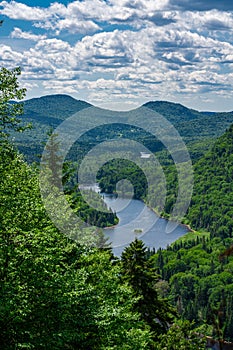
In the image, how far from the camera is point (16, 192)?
59.1 feet

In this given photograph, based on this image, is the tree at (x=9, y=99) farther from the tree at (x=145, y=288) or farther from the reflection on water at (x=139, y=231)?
the reflection on water at (x=139, y=231)

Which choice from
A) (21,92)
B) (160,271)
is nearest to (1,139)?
(21,92)

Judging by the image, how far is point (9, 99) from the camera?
19297 millimetres

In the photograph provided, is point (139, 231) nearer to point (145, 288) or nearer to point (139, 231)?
point (139, 231)

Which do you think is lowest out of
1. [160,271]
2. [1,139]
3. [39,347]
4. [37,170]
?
[39,347]

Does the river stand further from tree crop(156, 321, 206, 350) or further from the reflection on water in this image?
tree crop(156, 321, 206, 350)

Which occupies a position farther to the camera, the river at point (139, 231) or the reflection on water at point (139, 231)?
the river at point (139, 231)

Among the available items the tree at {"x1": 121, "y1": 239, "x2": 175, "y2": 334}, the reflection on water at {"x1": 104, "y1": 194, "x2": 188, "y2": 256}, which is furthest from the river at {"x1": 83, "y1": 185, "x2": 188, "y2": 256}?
the tree at {"x1": 121, "y1": 239, "x2": 175, "y2": 334}

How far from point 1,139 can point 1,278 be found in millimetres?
7742

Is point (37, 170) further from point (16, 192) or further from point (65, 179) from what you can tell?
point (16, 192)

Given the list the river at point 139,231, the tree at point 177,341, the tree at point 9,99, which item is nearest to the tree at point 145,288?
the tree at point 177,341

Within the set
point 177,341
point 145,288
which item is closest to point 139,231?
point 145,288

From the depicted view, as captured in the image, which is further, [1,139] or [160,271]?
[160,271]

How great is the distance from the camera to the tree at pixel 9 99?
19422mm
